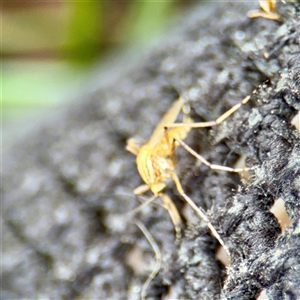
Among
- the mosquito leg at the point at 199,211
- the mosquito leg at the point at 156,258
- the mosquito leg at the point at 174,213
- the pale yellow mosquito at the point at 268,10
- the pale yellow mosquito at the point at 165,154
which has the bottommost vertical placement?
the mosquito leg at the point at 156,258

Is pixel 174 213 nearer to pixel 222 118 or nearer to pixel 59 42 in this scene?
pixel 222 118

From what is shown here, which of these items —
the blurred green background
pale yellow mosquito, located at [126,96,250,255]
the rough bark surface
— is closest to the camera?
the rough bark surface

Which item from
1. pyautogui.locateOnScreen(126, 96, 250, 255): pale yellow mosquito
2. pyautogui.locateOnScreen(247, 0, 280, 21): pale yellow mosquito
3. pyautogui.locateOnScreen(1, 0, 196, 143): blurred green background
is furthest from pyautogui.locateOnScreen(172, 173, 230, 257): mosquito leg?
pyautogui.locateOnScreen(1, 0, 196, 143): blurred green background

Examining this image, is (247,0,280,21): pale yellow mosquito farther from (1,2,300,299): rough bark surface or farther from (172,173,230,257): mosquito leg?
(172,173,230,257): mosquito leg

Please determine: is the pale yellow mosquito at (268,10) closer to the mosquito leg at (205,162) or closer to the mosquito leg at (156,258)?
the mosquito leg at (205,162)

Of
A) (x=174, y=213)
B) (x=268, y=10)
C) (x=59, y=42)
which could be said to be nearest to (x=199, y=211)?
(x=174, y=213)

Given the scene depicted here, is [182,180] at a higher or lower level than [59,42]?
lower

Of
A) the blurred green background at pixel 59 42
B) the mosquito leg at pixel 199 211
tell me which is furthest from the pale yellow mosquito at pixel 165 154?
the blurred green background at pixel 59 42
